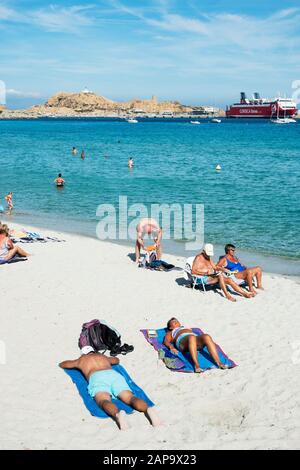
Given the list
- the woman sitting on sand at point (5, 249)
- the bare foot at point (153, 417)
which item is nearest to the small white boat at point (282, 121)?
the woman sitting on sand at point (5, 249)

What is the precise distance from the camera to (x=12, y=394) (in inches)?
263

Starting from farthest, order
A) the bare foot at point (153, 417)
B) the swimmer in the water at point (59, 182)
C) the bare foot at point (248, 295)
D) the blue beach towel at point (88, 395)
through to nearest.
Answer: the swimmer in the water at point (59, 182) → the bare foot at point (248, 295) → the blue beach towel at point (88, 395) → the bare foot at point (153, 417)

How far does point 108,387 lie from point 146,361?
4.73 feet

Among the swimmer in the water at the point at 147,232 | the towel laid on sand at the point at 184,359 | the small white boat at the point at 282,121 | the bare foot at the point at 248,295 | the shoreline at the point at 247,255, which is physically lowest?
the towel laid on sand at the point at 184,359

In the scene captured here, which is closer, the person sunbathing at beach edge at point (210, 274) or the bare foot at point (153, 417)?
the bare foot at point (153, 417)

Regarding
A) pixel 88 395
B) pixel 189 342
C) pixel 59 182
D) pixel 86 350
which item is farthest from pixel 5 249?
pixel 59 182

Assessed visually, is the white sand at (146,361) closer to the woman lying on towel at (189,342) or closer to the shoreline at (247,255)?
the woman lying on towel at (189,342)

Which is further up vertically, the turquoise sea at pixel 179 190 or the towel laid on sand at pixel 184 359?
the turquoise sea at pixel 179 190

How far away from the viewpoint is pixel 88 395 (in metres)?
6.62

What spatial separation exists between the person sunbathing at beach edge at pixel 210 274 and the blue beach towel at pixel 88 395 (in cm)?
375

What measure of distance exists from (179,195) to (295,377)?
1990 centimetres

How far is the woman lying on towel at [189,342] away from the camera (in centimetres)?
742

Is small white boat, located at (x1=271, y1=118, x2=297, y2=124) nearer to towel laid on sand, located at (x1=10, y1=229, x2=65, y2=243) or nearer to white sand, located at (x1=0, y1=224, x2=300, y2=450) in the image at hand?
towel laid on sand, located at (x1=10, y1=229, x2=65, y2=243)

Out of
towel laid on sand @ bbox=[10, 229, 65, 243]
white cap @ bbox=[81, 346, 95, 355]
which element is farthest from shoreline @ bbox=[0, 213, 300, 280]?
white cap @ bbox=[81, 346, 95, 355]
